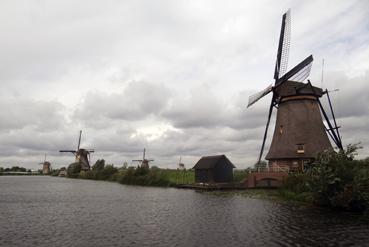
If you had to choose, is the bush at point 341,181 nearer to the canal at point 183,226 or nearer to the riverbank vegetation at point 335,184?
the riverbank vegetation at point 335,184

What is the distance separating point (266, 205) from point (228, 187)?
20.6 meters

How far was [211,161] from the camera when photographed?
2410 inches

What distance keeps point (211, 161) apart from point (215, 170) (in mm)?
1918

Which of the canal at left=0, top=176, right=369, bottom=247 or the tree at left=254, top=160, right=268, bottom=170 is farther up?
the tree at left=254, top=160, right=268, bottom=170

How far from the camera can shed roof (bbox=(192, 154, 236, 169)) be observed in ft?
197

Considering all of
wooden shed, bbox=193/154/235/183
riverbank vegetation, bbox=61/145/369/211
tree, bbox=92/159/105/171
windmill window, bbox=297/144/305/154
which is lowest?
riverbank vegetation, bbox=61/145/369/211

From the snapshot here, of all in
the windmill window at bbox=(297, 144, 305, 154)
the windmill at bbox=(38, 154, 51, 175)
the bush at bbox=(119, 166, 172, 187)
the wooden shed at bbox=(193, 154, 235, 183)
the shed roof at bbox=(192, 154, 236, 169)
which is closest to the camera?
the windmill window at bbox=(297, 144, 305, 154)

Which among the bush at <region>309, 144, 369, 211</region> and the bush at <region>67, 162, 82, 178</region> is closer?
the bush at <region>309, 144, 369, 211</region>

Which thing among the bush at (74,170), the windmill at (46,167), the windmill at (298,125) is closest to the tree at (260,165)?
the windmill at (298,125)

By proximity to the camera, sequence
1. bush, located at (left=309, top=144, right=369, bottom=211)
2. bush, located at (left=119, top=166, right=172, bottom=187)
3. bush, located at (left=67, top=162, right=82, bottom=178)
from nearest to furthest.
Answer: bush, located at (left=309, top=144, right=369, bottom=211), bush, located at (left=119, top=166, right=172, bottom=187), bush, located at (left=67, top=162, right=82, bottom=178)

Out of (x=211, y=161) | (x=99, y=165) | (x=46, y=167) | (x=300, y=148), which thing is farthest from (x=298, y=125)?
(x=46, y=167)

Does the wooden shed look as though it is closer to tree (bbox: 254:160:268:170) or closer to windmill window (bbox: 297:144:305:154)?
tree (bbox: 254:160:268:170)

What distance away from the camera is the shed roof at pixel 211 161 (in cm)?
6008

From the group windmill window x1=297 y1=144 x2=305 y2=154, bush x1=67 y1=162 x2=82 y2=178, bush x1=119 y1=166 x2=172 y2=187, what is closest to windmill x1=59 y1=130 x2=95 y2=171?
bush x1=67 y1=162 x2=82 y2=178
